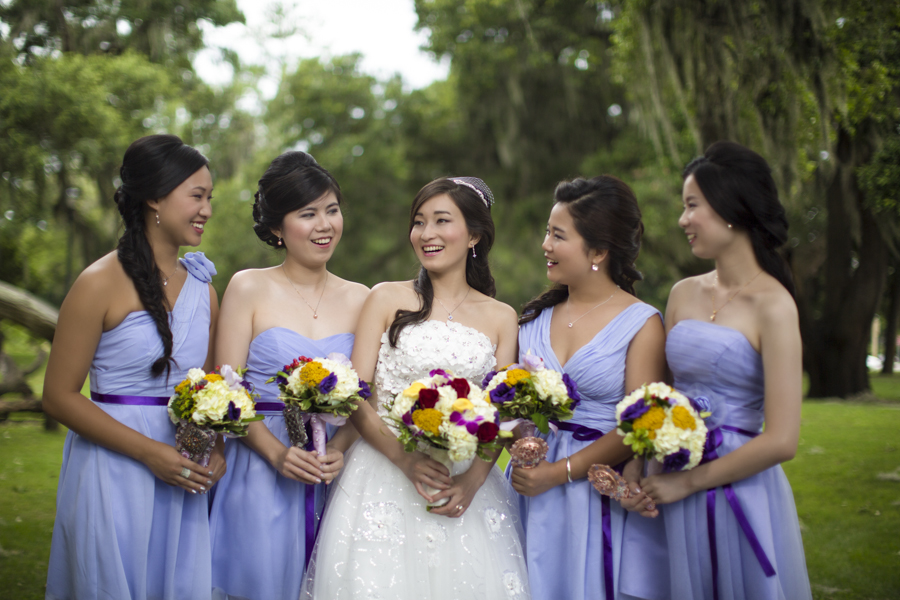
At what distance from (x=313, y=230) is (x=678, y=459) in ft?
6.66

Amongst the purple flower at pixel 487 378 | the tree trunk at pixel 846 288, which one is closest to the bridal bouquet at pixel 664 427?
the purple flower at pixel 487 378

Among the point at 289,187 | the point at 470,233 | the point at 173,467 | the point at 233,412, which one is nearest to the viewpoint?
the point at 233,412

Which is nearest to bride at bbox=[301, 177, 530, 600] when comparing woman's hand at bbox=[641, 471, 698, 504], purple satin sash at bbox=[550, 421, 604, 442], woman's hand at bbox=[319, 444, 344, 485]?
woman's hand at bbox=[319, 444, 344, 485]

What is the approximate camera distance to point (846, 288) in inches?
438

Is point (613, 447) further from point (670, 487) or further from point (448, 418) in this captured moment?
point (448, 418)

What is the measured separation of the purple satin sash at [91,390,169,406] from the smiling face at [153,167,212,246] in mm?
745

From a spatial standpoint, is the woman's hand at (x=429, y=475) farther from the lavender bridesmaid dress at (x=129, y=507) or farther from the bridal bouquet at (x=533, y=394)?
the lavender bridesmaid dress at (x=129, y=507)

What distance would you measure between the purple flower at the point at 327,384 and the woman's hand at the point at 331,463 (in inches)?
17.4

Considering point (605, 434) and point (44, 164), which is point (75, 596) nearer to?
point (605, 434)

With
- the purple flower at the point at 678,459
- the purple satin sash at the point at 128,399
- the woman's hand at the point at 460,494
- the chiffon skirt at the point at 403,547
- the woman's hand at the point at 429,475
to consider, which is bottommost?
the chiffon skirt at the point at 403,547

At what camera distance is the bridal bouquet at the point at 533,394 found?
2.89 metres

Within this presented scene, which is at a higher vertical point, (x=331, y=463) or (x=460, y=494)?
(x=331, y=463)

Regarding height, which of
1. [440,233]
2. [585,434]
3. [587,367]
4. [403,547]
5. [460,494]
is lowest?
[403,547]

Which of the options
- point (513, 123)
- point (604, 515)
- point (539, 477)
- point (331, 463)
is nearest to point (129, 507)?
point (331, 463)
